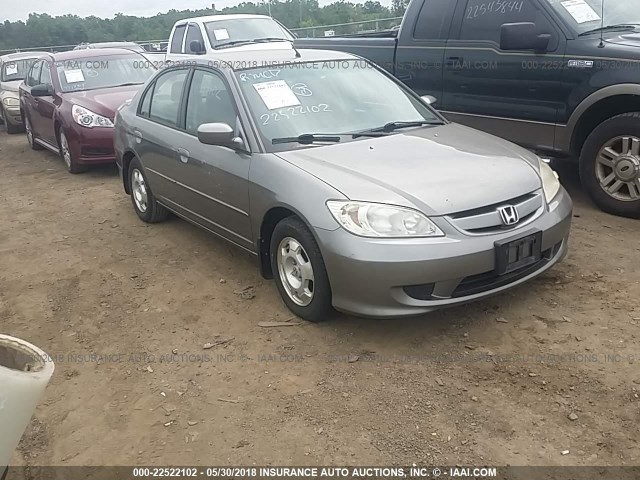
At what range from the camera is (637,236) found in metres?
4.90

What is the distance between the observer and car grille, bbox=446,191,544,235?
11.3 ft

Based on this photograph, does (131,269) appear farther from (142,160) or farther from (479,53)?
(479,53)

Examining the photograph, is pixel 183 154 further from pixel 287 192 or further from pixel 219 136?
pixel 287 192

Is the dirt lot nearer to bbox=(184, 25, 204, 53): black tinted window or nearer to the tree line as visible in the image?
bbox=(184, 25, 204, 53): black tinted window

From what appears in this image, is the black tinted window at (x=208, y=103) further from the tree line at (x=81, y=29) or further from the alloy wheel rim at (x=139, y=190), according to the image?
the tree line at (x=81, y=29)

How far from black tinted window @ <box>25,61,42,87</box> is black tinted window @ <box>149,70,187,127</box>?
5.37 metres

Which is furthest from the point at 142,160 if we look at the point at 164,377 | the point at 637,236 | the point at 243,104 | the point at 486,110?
the point at 637,236

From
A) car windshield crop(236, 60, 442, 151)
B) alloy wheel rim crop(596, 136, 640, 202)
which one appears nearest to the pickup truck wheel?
alloy wheel rim crop(596, 136, 640, 202)

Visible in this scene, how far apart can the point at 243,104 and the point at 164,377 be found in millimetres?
1897

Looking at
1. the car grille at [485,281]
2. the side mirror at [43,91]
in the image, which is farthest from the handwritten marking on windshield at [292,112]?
the side mirror at [43,91]

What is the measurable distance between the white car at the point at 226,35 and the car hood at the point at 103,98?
2.20m

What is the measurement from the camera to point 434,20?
643 cm

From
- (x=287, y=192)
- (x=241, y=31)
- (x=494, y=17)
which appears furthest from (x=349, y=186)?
(x=241, y=31)

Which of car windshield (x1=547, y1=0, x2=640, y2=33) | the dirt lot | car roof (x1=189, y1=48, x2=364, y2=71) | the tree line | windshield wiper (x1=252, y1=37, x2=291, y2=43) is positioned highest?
the tree line
